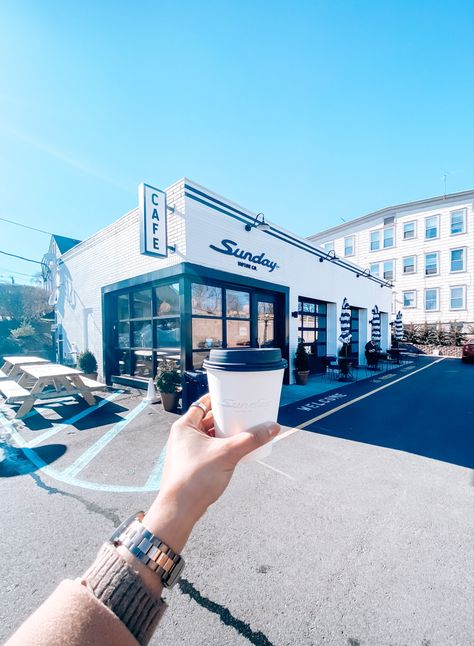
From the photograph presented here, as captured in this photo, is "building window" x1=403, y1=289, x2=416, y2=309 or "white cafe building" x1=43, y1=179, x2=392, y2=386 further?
"building window" x1=403, y1=289, x2=416, y2=309

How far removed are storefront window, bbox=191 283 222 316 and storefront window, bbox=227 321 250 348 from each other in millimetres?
630

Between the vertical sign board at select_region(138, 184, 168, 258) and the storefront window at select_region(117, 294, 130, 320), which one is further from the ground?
the vertical sign board at select_region(138, 184, 168, 258)

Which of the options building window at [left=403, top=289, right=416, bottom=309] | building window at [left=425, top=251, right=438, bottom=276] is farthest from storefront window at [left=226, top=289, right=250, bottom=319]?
building window at [left=425, top=251, right=438, bottom=276]

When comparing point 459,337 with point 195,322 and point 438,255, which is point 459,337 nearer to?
point 438,255

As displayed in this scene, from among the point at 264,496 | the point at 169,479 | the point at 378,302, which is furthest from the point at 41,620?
the point at 378,302

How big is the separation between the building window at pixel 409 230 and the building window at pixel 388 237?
0.99m

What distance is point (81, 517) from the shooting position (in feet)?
9.29

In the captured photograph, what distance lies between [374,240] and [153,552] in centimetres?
3113

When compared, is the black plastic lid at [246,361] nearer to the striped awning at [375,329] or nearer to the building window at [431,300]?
the striped awning at [375,329]

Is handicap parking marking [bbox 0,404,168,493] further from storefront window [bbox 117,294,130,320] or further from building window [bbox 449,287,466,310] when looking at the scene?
building window [bbox 449,287,466,310]

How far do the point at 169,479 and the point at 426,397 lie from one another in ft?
29.2

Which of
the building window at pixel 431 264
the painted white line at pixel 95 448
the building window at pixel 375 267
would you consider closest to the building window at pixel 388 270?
the building window at pixel 375 267

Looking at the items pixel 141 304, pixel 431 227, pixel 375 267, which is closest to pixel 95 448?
pixel 141 304

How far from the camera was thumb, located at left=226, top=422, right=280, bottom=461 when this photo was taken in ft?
3.74
